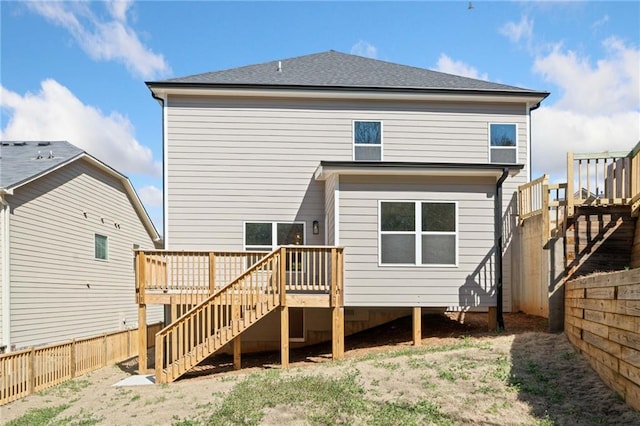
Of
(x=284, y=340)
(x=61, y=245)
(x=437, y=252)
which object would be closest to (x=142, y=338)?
(x=284, y=340)

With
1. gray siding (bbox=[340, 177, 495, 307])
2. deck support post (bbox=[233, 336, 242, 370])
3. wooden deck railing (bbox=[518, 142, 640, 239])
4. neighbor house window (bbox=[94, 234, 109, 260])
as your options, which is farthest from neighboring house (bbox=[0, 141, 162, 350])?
wooden deck railing (bbox=[518, 142, 640, 239])

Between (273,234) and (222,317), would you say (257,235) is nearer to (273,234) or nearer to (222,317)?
(273,234)

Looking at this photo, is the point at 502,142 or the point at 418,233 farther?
the point at 502,142

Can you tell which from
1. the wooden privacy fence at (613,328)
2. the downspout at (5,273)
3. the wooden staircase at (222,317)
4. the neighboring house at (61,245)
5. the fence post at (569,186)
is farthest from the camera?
the neighboring house at (61,245)

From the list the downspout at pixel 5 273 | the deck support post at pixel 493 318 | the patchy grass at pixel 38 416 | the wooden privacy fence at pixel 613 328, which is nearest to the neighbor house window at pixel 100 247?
the downspout at pixel 5 273

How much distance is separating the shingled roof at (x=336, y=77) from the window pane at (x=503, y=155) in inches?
59.4

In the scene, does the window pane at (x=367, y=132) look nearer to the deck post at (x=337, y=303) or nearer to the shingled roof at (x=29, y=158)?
the deck post at (x=337, y=303)

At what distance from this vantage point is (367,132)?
12438mm

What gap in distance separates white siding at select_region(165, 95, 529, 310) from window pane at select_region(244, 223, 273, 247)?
7.6 inches

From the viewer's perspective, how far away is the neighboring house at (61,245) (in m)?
11.5

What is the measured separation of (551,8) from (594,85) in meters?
18.4

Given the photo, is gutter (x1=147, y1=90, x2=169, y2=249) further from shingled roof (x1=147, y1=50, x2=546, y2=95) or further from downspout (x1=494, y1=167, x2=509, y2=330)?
downspout (x1=494, y1=167, x2=509, y2=330)

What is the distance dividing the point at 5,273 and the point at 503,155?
1267cm

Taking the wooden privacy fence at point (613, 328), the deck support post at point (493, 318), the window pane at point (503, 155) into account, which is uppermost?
the window pane at point (503, 155)
